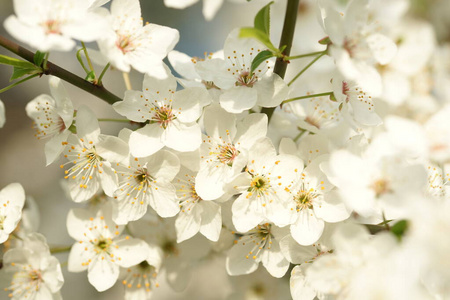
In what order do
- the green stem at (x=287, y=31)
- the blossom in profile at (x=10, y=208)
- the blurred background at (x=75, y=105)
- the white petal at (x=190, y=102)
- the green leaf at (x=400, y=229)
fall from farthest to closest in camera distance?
the blurred background at (x=75, y=105) < the blossom in profile at (x=10, y=208) < the white petal at (x=190, y=102) < the green stem at (x=287, y=31) < the green leaf at (x=400, y=229)

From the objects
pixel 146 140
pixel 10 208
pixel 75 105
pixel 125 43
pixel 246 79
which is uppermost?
pixel 125 43

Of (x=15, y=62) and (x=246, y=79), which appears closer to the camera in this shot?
(x=15, y=62)

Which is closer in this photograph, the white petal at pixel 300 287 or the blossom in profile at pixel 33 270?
the white petal at pixel 300 287

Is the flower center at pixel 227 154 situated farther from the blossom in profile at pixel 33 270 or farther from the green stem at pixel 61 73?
the blossom in profile at pixel 33 270

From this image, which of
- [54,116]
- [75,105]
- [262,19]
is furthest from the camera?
[75,105]

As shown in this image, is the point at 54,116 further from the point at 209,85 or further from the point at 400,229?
the point at 400,229

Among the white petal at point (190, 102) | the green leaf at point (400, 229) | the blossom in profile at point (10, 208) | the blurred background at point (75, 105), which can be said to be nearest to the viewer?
the green leaf at point (400, 229)

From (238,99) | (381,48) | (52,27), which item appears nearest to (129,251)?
(238,99)

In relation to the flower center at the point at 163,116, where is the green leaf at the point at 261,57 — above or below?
above

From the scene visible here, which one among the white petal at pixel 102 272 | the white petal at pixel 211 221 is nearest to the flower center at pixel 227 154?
the white petal at pixel 211 221
